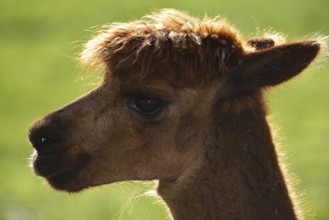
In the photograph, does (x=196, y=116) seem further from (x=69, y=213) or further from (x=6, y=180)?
(x=6, y=180)

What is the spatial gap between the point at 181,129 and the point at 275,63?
73 cm

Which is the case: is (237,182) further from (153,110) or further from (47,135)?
(47,135)

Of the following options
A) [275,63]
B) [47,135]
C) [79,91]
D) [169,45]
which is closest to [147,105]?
[169,45]

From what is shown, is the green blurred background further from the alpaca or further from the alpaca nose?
the alpaca nose

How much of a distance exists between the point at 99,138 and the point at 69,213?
672 cm

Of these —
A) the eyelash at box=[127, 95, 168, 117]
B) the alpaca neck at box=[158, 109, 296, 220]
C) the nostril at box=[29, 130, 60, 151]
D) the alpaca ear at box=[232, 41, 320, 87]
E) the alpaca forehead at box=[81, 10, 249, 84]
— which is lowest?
the alpaca neck at box=[158, 109, 296, 220]

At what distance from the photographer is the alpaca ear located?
22.8 ft

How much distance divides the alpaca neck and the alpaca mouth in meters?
0.61

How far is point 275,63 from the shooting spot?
7020 mm

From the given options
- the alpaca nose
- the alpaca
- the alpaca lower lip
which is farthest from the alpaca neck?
the alpaca nose

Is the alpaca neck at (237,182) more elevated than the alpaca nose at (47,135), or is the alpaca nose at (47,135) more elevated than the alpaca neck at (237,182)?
the alpaca nose at (47,135)

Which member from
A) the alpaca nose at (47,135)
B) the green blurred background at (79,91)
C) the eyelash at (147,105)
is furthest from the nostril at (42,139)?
the green blurred background at (79,91)

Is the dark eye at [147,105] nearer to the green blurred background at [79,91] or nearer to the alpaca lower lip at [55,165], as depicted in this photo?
the alpaca lower lip at [55,165]

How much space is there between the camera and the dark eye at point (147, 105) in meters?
7.17
